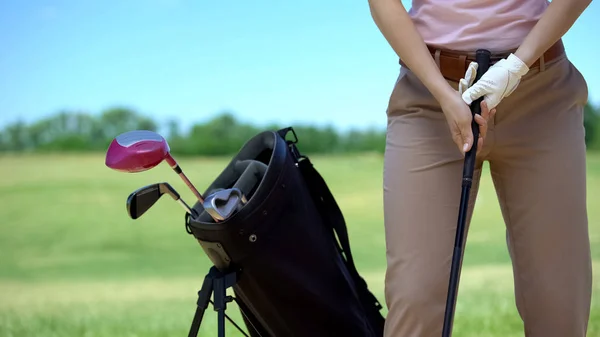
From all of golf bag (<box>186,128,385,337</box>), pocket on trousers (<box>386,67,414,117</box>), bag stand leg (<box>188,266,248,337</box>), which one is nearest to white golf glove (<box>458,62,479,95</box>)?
pocket on trousers (<box>386,67,414,117</box>)

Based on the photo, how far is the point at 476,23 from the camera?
162 cm

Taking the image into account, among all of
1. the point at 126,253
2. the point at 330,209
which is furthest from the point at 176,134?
the point at 330,209

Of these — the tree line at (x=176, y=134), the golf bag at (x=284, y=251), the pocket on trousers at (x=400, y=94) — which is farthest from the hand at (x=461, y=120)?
the tree line at (x=176, y=134)

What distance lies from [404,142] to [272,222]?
35 cm

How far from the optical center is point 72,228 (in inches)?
192

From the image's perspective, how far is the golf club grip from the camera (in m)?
1.50

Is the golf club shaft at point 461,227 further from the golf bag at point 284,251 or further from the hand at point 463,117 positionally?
the golf bag at point 284,251

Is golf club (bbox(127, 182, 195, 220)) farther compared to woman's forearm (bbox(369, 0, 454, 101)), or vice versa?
golf club (bbox(127, 182, 195, 220))

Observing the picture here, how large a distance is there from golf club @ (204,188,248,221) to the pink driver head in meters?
0.13

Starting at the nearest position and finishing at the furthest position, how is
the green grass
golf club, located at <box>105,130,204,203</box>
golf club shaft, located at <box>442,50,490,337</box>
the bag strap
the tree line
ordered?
golf club shaft, located at <box>442,50,490,337</box>
golf club, located at <box>105,130,204,203</box>
the bag strap
the green grass
the tree line

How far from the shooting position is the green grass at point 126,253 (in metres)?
3.35

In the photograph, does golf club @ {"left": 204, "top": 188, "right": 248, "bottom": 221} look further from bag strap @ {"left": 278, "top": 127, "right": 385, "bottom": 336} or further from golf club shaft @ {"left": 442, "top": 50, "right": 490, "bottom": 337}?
golf club shaft @ {"left": 442, "top": 50, "right": 490, "bottom": 337}

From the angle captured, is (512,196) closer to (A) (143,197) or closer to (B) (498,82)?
(B) (498,82)

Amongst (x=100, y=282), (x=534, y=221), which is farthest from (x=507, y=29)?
(x=100, y=282)
